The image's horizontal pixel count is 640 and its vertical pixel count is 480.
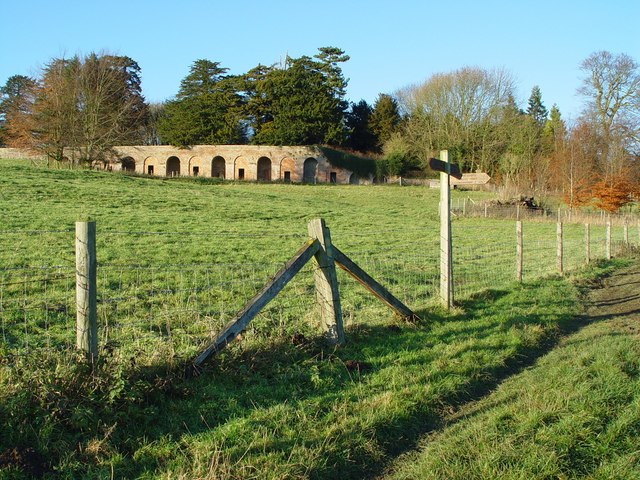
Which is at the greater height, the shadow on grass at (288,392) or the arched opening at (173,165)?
the arched opening at (173,165)

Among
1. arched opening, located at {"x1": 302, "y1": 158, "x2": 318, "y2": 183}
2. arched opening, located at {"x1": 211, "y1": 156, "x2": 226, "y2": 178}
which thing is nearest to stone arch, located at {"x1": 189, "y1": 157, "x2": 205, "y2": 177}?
arched opening, located at {"x1": 211, "y1": 156, "x2": 226, "y2": 178}

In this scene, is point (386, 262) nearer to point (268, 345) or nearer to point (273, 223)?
point (268, 345)

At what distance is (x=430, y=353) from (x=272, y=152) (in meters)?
54.8

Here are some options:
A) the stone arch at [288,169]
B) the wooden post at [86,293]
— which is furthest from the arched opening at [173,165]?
the wooden post at [86,293]

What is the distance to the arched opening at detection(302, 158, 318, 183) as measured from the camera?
194 feet

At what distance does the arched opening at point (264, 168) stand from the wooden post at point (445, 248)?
5390 centimetres

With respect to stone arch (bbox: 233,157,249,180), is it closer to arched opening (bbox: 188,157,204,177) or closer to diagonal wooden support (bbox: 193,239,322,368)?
arched opening (bbox: 188,157,204,177)

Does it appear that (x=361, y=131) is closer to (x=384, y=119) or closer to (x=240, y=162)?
(x=384, y=119)

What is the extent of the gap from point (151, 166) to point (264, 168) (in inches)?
507

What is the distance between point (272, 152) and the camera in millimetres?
59344

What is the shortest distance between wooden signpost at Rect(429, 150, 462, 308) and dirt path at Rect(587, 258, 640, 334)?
2.30m

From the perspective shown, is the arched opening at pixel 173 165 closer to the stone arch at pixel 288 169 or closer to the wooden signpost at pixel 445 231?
the stone arch at pixel 288 169

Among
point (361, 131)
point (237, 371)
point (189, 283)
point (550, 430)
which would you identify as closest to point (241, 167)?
point (361, 131)

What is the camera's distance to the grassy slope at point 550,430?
3707 mm
